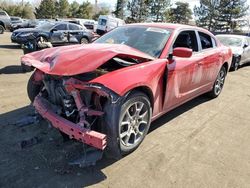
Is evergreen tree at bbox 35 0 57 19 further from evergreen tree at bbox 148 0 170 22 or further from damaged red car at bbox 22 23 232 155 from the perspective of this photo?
damaged red car at bbox 22 23 232 155

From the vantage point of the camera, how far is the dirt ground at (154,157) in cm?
309

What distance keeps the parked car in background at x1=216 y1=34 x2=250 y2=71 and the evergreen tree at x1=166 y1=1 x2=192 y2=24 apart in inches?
1682

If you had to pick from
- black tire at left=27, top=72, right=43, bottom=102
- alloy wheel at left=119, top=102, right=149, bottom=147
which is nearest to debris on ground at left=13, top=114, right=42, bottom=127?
black tire at left=27, top=72, right=43, bottom=102

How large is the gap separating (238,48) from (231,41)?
0.72 meters

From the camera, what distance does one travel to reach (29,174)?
122 inches

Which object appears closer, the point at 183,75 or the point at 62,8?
the point at 183,75

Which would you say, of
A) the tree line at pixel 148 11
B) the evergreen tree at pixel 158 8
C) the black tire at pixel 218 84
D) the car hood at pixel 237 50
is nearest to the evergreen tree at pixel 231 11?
the tree line at pixel 148 11

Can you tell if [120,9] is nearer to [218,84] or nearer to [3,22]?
[3,22]

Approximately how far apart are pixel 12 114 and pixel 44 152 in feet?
4.96

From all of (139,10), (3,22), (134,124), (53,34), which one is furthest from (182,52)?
(139,10)

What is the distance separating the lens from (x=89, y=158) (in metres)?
3.26

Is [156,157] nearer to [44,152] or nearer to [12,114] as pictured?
[44,152]

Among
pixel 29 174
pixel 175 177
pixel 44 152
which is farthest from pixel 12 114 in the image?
pixel 175 177

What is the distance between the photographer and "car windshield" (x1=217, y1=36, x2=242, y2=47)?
11.3 m
